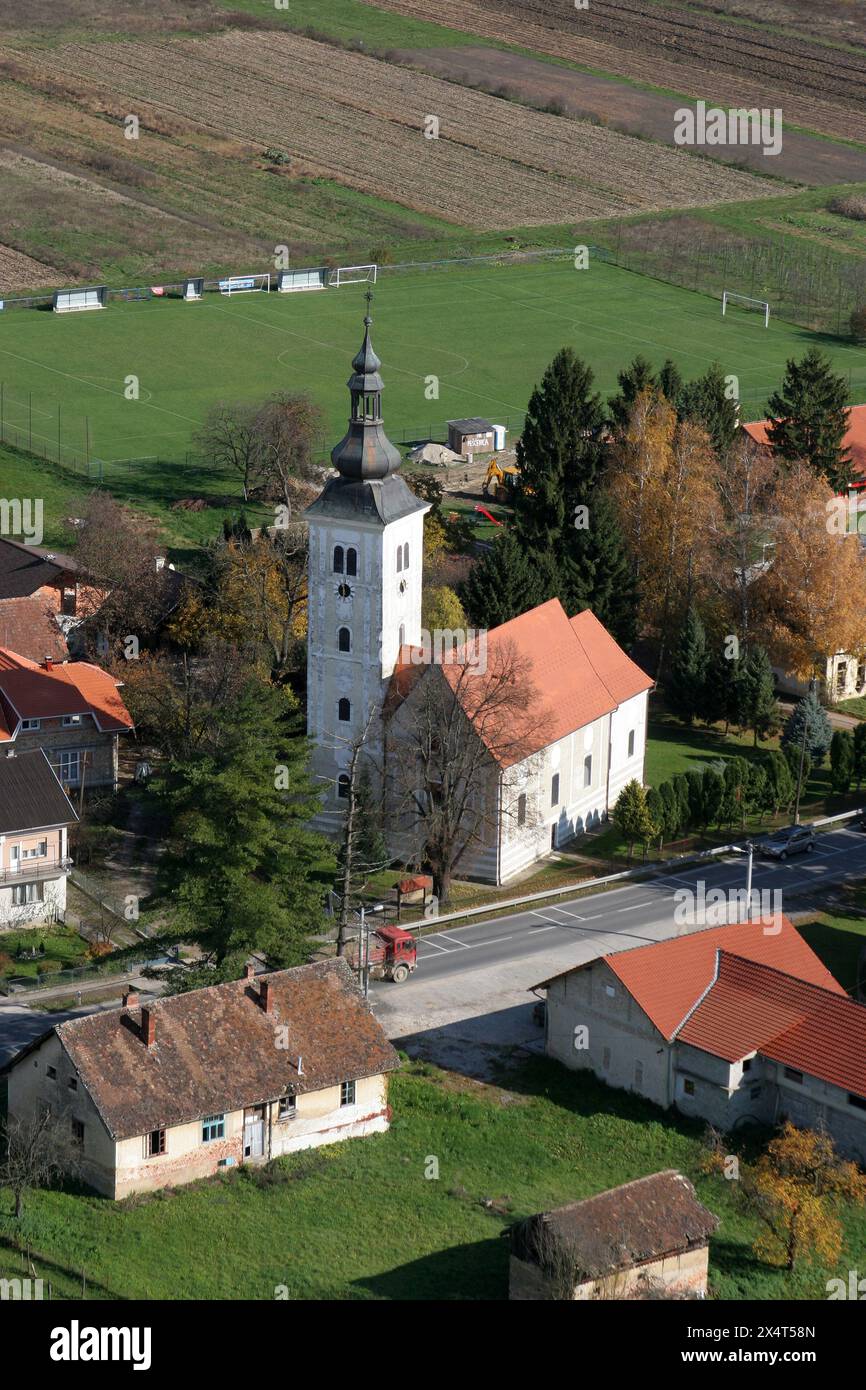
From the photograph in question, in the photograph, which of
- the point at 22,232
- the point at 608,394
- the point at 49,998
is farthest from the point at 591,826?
the point at 22,232

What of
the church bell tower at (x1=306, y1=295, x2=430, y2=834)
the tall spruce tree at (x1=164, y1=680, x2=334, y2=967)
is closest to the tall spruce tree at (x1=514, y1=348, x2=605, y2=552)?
the church bell tower at (x1=306, y1=295, x2=430, y2=834)

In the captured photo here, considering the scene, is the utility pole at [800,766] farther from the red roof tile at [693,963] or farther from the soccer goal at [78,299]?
the soccer goal at [78,299]

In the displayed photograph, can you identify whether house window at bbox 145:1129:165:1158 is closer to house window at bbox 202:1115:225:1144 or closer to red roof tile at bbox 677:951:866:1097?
house window at bbox 202:1115:225:1144

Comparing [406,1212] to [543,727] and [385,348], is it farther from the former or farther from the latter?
[385,348]

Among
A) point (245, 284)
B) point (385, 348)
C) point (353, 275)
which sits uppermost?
point (353, 275)

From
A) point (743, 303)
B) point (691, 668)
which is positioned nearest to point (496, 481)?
point (691, 668)

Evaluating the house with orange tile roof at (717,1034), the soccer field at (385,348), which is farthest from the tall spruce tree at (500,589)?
the soccer field at (385,348)
